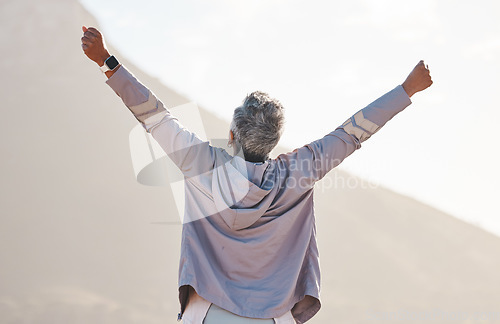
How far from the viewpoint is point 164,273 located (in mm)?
11711

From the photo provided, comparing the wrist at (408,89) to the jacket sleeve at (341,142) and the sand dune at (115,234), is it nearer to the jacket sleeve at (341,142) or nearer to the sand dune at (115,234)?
the jacket sleeve at (341,142)

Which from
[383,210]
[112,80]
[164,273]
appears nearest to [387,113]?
[112,80]

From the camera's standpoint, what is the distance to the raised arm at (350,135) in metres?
2.60

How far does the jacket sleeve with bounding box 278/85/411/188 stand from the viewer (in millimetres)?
2594

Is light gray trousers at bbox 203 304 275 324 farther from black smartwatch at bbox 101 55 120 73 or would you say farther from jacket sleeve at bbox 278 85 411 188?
black smartwatch at bbox 101 55 120 73

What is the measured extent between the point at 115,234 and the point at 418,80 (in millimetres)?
10464

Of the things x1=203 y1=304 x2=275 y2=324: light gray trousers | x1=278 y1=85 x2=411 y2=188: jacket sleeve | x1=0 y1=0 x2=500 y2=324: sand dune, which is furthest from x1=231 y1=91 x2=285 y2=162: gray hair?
x1=0 y1=0 x2=500 y2=324: sand dune

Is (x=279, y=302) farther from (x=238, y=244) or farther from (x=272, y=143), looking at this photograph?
(x=272, y=143)

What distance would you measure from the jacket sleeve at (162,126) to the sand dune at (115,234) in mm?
7516

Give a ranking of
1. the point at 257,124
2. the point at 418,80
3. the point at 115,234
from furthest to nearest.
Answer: the point at 115,234, the point at 418,80, the point at 257,124

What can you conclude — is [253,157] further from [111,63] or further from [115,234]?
[115,234]

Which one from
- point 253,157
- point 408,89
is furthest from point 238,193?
point 408,89

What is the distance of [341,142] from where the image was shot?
265cm
